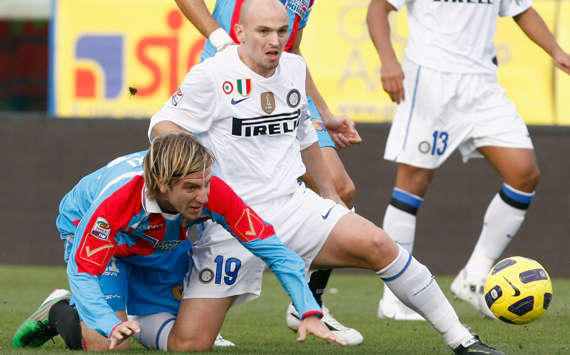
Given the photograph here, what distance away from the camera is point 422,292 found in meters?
4.37

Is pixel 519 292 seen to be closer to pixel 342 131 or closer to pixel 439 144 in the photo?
pixel 342 131

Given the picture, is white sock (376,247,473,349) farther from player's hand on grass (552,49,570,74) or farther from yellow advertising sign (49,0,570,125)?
yellow advertising sign (49,0,570,125)

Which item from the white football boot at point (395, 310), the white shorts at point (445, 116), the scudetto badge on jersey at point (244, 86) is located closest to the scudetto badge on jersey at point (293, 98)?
the scudetto badge on jersey at point (244, 86)

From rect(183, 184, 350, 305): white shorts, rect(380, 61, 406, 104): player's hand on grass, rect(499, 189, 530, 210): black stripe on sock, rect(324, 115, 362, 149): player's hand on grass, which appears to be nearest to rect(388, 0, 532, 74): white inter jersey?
rect(380, 61, 406, 104): player's hand on grass

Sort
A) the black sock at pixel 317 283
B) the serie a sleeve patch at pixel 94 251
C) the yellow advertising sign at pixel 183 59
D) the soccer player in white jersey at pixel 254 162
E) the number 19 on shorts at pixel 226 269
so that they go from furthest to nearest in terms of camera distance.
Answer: the yellow advertising sign at pixel 183 59 → the black sock at pixel 317 283 → the number 19 on shorts at pixel 226 269 → the soccer player in white jersey at pixel 254 162 → the serie a sleeve patch at pixel 94 251

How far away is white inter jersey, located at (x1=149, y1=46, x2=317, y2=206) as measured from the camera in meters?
4.64

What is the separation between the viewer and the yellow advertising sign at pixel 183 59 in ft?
29.0

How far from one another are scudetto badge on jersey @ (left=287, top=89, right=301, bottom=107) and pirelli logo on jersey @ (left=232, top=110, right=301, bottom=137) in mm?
39

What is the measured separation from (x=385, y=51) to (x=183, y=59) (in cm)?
335

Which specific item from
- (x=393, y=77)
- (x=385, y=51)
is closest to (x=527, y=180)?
(x=393, y=77)

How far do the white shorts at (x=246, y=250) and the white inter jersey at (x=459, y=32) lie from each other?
190cm

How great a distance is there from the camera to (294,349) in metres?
4.87

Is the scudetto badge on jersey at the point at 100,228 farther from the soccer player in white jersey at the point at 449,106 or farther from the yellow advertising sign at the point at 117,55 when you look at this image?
→ the yellow advertising sign at the point at 117,55

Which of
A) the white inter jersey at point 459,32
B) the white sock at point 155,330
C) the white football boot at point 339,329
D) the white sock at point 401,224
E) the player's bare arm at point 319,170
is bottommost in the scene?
the white football boot at point 339,329
